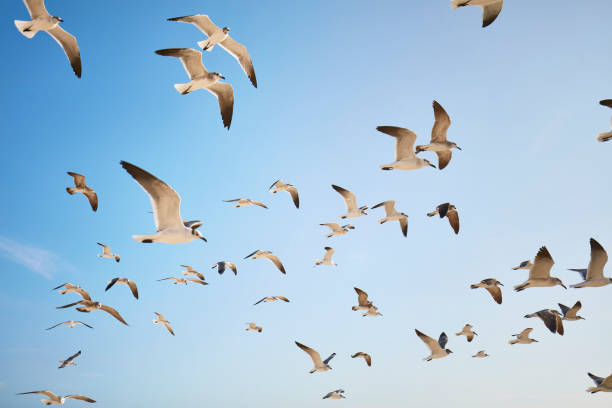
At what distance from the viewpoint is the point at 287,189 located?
21.5 metres

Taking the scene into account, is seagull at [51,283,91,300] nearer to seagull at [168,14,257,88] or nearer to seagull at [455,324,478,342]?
seagull at [168,14,257,88]

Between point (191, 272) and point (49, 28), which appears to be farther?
point (191, 272)

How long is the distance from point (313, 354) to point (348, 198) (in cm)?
710

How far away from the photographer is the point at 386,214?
70.0 feet

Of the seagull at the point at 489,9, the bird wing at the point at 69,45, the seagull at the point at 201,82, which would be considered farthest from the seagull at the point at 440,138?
the bird wing at the point at 69,45

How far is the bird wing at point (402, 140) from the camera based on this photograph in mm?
16156

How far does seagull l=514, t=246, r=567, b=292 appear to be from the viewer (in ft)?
46.4

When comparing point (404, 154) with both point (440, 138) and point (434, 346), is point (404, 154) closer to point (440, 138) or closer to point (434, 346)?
point (440, 138)

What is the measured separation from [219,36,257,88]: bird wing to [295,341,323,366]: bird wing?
10.6 metres

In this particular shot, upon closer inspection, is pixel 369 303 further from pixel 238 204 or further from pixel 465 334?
pixel 238 204

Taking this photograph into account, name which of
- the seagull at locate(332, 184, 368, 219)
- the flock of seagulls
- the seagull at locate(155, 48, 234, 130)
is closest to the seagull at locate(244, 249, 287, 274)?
the flock of seagulls

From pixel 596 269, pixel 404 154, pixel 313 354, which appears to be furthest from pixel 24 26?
pixel 596 269

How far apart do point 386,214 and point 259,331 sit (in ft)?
34.4

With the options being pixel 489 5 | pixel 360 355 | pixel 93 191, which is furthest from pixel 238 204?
pixel 489 5
